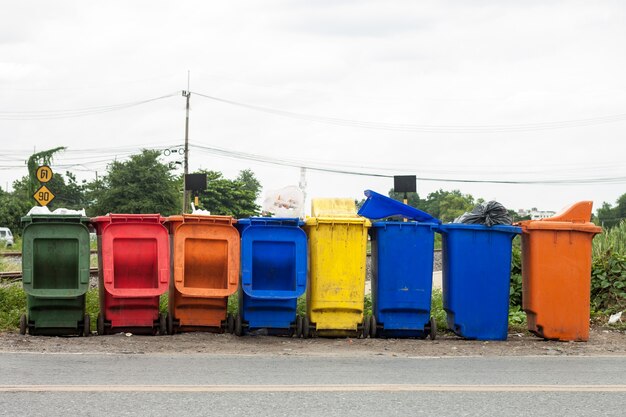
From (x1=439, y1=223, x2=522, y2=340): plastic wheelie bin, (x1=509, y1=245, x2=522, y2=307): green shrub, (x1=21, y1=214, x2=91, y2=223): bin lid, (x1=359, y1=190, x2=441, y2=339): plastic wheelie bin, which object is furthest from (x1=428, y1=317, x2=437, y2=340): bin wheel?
(x1=21, y1=214, x2=91, y2=223): bin lid

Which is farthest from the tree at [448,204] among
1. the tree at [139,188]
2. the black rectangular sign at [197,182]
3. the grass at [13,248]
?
the black rectangular sign at [197,182]

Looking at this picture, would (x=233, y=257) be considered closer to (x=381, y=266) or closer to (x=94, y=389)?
(x=381, y=266)

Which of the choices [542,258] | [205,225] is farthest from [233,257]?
[542,258]

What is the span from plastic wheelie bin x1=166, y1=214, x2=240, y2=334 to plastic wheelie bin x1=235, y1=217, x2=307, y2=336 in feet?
0.52

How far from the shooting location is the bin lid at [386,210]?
407 inches

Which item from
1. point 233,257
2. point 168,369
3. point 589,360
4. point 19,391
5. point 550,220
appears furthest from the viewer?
point 550,220

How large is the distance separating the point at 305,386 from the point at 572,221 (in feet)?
16.8

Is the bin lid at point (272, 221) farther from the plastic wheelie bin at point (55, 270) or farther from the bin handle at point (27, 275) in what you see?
the bin handle at point (27, 275)

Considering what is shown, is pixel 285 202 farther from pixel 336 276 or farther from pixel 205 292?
pixel 205 292

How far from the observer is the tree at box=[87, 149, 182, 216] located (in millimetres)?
62250

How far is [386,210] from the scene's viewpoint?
34.0 ft

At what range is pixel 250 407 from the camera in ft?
18.1

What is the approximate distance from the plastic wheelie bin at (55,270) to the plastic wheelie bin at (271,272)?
1.72m

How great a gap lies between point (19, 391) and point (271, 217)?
4.38 m
